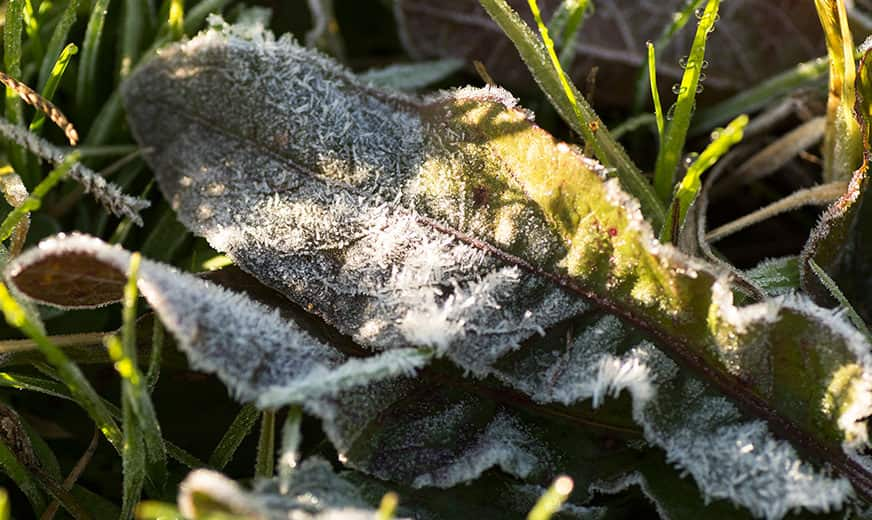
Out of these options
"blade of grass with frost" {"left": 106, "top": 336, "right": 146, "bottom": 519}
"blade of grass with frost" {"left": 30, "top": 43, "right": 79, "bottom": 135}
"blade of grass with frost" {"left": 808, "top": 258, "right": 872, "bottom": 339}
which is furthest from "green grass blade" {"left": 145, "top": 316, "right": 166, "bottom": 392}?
"blade of grass with frost" {"left": 808, "top": 258, "right": 872, "bottom": 339}

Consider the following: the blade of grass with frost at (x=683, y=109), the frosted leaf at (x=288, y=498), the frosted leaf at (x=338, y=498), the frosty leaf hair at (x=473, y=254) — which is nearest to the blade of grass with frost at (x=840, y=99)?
the blade of grass with frost at (x=683, y=109)

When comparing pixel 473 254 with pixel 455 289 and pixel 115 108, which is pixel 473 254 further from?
pixel 115 108

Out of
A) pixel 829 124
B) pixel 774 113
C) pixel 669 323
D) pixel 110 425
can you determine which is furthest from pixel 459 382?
pixel 774 113

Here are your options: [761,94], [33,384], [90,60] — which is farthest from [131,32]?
[761,94]

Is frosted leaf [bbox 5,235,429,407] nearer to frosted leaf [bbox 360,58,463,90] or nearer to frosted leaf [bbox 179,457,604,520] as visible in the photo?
frosted leaf [bbox 179,457,604,520]

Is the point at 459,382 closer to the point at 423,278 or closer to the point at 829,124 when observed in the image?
the point at 423,278

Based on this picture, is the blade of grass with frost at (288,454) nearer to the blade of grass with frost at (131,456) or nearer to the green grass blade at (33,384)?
the blade of grass with frost at (131,456)

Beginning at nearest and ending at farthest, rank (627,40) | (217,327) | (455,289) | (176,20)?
(217,327), (455,289), (176,20), (627,40)
